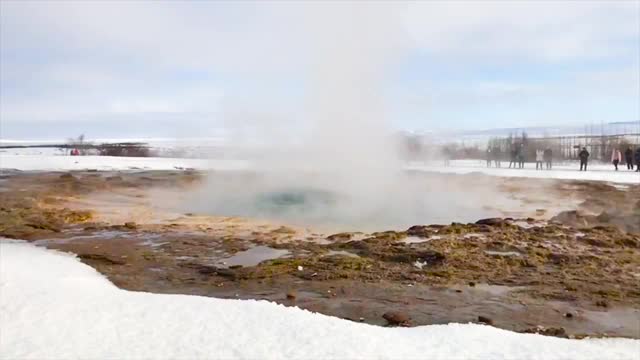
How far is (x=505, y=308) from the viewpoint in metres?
6.56

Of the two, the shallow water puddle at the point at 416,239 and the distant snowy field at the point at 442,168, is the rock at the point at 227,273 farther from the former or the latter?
the distant snowy field at the point at 442,168

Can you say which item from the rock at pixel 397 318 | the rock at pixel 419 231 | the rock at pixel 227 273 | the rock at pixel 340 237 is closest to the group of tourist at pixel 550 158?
the rock at pixel 419 231

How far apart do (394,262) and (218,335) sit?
370 cm

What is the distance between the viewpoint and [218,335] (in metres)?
5.43

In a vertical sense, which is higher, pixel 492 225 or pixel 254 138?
pixel 254 138

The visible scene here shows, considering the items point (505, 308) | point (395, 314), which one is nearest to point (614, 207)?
point (505, 308)

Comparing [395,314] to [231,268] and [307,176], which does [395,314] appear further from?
[307,176]

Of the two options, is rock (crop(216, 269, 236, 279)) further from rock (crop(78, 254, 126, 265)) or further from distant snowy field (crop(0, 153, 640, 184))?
distant snowy field (crop(0, 153, 640, 184))

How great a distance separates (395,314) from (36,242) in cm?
648

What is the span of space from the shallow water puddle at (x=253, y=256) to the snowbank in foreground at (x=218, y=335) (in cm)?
202

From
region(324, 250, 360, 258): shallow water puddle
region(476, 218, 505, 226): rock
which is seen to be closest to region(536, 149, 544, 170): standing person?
region(476, 218, 505, 226): rock

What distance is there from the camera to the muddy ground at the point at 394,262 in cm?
654

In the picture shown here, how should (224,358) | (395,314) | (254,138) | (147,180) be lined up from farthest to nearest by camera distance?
(254,138) < (147,180) < (395,314) < (224,358)

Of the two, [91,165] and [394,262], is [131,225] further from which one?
[91,165]
